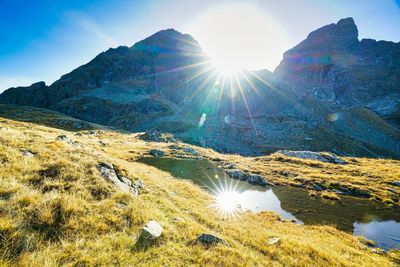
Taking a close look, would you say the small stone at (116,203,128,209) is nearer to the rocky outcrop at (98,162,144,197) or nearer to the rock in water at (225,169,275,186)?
the rocky outcrop at (98,162,144,197)

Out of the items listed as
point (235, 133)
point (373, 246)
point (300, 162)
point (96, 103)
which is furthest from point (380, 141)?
point (96, 103)

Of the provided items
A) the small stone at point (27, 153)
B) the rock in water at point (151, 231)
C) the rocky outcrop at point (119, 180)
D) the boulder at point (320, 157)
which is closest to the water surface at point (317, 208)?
the rocky outcrop at point (119, 180)

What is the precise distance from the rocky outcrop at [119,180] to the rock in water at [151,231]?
4269mm

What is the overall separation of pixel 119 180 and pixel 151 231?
22.0 feet

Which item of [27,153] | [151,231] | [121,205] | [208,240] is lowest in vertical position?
[208,240]

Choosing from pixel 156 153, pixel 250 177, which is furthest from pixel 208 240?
pixel 156 153

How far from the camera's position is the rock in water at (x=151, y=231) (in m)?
8.07

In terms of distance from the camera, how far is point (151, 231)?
27.1 feet

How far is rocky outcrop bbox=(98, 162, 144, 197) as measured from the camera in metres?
12.7

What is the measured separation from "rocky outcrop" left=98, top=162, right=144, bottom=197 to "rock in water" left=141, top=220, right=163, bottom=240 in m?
4.27

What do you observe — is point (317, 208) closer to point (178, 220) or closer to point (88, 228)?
point (178, 220)

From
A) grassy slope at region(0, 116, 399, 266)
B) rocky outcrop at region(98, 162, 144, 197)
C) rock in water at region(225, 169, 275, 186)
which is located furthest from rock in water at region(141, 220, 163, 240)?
rock in water at region(225, 169, 275, 186)

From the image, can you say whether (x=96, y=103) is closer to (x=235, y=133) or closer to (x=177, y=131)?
(x=177, y=131)

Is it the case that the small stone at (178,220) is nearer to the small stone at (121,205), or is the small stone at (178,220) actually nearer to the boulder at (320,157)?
the small stone at (121,205)
